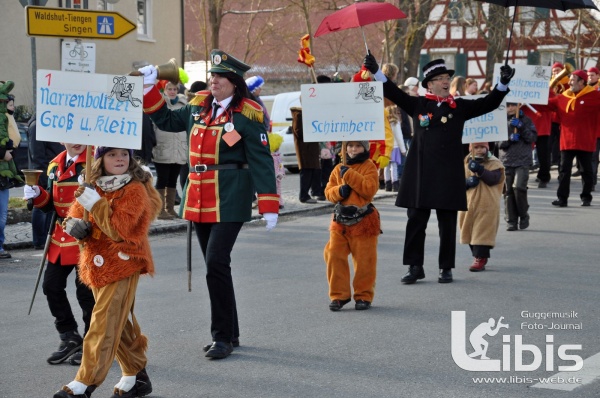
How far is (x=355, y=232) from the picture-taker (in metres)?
8.36

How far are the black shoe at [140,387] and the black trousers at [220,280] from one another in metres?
0.95

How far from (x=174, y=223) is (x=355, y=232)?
567 centimetres

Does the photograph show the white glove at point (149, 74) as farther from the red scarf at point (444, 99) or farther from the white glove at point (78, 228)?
the red scarf at point (444, 99)

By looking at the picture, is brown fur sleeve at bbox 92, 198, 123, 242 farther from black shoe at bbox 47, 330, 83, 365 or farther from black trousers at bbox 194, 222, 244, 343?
black shoe at bbox 47, 330, 83, 365

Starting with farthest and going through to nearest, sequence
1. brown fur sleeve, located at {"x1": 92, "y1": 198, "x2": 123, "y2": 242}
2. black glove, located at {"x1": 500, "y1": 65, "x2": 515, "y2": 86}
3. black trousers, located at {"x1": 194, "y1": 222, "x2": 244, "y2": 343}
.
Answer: black glove, located at {"x1": 500, "y1": 65, "x2": 515, "y2": 86}
black trousers, located at {"x1": 194, "y1": 222, "x2": 244, "y2": 343}
brown fur sleeve, located at {"x1": 92, "y1": 198, "x2": 123, "y2": 242}

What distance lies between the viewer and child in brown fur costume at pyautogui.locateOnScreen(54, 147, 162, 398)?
5.50 m

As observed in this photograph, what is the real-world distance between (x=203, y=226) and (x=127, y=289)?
1.37m

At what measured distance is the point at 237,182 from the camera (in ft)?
22.4

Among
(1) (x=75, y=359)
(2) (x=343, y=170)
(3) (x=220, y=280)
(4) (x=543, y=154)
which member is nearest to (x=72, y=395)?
(1) (x=75, y=359)

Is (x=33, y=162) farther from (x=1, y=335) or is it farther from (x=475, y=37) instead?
(x=475, y=37)

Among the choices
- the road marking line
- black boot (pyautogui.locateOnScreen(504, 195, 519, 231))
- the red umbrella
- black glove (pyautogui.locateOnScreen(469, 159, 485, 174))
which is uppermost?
the red umbrella

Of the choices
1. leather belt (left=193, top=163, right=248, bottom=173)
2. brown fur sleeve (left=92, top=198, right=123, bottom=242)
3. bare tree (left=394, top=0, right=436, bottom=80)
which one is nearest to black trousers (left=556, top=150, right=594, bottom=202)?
leather belt (left=193, top=163, right=248, bottom=173)

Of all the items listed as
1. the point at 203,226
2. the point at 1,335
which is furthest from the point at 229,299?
the point at 1,335

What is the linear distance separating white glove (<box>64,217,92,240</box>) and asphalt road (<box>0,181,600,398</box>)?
38.0 inches
